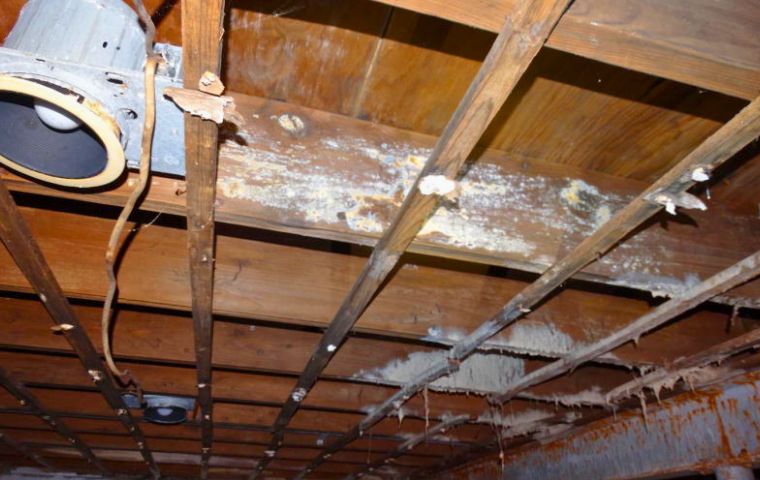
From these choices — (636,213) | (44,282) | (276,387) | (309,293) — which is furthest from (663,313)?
(276,387)

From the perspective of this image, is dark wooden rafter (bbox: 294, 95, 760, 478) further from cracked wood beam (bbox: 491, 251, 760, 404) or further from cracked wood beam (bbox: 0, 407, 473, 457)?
cracked wood beam (bbox: 0, 407, 473, 457)

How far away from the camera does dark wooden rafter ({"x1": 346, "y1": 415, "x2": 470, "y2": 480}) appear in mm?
3045

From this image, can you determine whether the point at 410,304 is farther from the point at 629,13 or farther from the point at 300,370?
the point at 629,13

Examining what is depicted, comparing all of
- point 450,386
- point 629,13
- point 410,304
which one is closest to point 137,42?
point 629,13

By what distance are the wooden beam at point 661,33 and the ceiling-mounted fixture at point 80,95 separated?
522mm

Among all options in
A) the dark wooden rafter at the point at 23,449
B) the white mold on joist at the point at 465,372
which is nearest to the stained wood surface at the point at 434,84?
the white mold on joist at the point at 465,372

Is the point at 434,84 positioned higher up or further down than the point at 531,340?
higher up

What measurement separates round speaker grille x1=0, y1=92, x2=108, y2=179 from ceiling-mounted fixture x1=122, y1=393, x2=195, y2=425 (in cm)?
208

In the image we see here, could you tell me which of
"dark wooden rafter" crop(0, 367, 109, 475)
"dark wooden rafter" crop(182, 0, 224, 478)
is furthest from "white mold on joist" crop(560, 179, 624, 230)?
"dark wooden rafter" crop(0, 367, 109, 475)

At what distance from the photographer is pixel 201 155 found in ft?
3.20

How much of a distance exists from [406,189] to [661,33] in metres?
0.66

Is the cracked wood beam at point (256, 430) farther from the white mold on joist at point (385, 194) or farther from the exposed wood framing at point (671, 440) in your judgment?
the white mold on joist at point (385, 194)

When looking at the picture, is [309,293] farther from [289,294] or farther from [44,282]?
[44,282]

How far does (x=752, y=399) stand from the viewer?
2.10 metres
